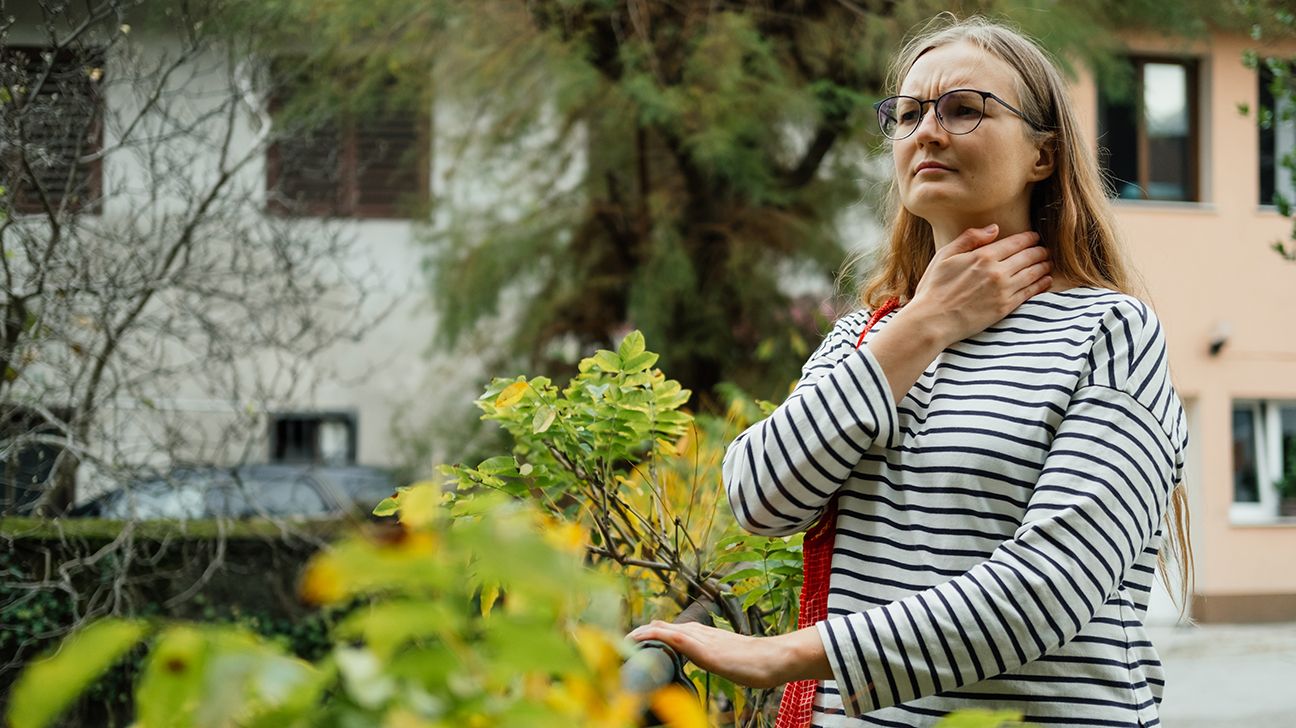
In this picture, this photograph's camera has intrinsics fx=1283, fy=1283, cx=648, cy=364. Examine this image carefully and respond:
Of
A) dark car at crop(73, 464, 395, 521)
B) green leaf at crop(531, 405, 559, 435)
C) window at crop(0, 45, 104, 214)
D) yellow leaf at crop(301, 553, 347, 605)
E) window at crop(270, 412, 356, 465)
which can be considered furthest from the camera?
window at crop(270, 412, 356, 465)

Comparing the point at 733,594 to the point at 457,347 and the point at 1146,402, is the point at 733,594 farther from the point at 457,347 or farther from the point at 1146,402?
the point at 457,347

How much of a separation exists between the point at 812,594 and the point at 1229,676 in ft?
30.4

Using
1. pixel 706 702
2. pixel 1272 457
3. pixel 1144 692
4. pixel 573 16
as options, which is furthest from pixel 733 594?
pixel 1272 457

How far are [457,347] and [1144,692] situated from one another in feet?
28.1

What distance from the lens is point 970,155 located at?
1.58m

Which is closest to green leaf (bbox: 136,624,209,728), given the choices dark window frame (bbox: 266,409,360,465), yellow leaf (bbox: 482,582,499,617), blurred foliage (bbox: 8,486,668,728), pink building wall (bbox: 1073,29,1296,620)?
blurred foliage (bbox: 8,486,668,728)

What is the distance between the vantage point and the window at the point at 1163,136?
45.1 feet

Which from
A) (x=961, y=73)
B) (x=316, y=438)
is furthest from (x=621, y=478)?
(x=316, y=438)

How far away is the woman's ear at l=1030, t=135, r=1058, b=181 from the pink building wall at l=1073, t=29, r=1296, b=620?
12425 mm

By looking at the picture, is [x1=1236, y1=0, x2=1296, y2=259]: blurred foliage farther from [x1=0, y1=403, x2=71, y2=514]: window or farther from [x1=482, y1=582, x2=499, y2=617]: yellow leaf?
[x1=0, y1=403, x2=71, y2=514]: window

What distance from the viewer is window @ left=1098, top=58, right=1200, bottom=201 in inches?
541

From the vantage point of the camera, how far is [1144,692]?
1.40m

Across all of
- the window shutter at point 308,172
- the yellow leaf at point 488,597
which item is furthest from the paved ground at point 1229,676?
the yellow leaf at point 488,597

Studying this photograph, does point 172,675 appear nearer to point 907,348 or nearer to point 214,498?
point 907,348
